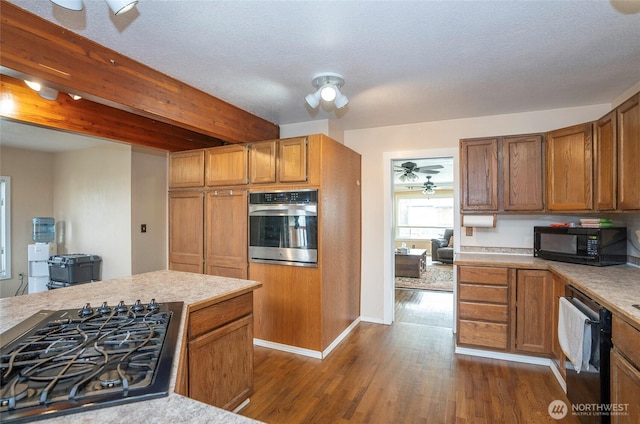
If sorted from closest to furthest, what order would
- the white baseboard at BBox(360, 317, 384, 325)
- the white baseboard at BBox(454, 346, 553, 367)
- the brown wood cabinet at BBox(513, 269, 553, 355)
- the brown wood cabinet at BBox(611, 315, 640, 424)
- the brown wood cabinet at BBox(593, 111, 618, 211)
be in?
the brown wood cabinet at BBox(611, 315, 640, 424) < the brown wood cabinet at BBox(593, 111, 618, 211) < the brown wood cabinet at BBox(513, 269, 553, 355) < the white baseboard at BBox(454, 346, 553, 367) < the white baseboard at BBox(360, 317, 384, 325)

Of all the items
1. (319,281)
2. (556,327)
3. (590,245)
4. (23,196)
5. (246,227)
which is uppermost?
(23,196)

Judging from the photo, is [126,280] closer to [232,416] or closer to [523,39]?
[232,416]

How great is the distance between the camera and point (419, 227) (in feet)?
33.1

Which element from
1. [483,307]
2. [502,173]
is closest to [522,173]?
[502,173]

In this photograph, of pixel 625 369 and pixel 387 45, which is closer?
pixel 625 369

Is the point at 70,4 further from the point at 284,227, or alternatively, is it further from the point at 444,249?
the point at 444,249

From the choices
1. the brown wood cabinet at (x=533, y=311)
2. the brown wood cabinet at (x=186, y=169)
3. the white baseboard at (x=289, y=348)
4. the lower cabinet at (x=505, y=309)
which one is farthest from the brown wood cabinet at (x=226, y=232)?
the brown wood cabinet at (x=533, y=311)

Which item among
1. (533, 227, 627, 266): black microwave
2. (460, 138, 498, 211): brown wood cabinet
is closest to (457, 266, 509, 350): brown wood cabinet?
(533, 227, 627, 266): black microwave

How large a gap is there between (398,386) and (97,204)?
482 cm

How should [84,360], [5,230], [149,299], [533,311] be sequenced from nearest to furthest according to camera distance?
1. [84,360]
2. [149,299]
3. [533,311]
4. [5,230]

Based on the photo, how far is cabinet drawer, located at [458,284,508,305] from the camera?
2871mm

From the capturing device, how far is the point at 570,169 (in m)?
2.85

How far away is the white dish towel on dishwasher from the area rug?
335 cm

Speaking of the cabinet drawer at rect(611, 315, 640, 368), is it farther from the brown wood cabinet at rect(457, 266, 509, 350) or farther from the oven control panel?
the oven control panel
